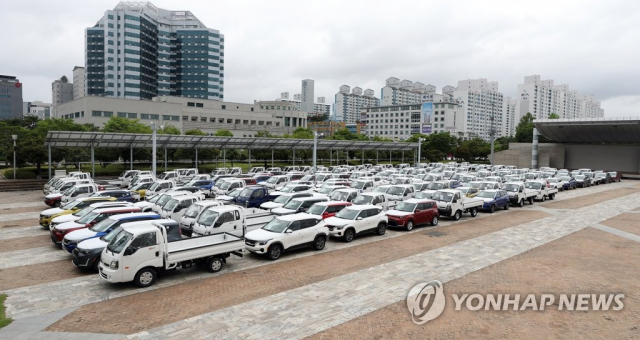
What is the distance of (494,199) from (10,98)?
7464 inches

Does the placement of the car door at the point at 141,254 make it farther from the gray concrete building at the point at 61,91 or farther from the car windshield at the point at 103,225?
the gray concrete building at the point at 61,91

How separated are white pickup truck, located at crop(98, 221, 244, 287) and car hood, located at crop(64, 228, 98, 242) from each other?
273 cm

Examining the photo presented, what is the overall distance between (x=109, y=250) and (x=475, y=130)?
191m

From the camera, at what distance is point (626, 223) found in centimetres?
2308

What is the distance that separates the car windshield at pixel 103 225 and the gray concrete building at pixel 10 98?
585 ft

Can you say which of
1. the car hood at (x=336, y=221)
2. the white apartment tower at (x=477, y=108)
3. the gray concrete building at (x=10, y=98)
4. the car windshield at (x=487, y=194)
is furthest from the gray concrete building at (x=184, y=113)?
the white apartment tower at (x=477, y=108)

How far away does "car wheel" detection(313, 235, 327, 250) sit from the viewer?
16094 millimetres

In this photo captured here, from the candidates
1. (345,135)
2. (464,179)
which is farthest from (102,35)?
(464,179)

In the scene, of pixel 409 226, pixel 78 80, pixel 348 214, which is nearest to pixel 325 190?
pixel 409 226

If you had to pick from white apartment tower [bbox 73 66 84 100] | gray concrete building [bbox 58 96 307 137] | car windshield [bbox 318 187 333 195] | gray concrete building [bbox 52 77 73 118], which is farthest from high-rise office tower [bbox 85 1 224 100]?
car windshield [bbox 318 187 333 195]

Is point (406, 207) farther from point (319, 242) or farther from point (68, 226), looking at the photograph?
point (68, 226)

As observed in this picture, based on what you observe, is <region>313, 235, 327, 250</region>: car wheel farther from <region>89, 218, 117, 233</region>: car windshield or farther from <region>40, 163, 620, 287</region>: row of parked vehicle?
<region>89, 218, 117, 233</region>: car windshield

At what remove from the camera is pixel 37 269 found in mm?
13578

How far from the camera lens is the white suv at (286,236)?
14.6 metres
